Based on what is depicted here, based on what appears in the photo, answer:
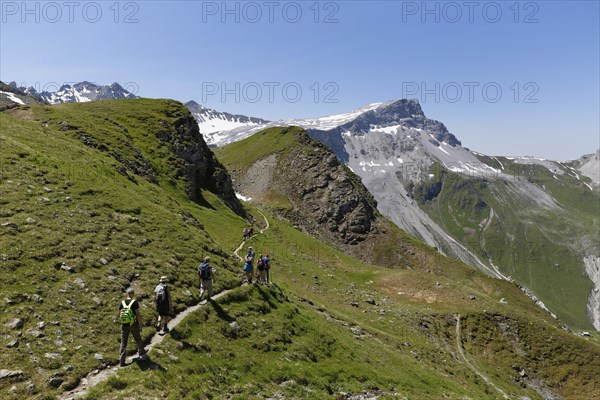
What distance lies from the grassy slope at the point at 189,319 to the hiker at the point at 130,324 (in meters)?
0.80

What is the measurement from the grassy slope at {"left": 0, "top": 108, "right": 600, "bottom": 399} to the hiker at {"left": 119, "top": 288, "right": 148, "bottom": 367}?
796 mm

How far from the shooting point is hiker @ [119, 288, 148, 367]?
17.7 m

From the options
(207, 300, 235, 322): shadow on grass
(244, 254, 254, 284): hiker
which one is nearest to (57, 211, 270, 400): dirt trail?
(207, 300, 235, 322): shadow on grass

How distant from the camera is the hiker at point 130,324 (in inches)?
698

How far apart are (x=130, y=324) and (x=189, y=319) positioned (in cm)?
527

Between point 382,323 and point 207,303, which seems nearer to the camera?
point 207,303

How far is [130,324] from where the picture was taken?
704 inches

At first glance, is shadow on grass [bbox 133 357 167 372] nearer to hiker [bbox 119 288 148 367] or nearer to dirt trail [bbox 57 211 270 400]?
dirt trail [bbox 57 211 270 400]

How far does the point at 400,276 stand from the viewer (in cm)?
7250

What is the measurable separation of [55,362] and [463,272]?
10503 cm

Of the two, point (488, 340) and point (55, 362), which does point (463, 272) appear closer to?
point (488, 340)

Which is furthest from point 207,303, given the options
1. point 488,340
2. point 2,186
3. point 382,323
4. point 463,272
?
point 463,272

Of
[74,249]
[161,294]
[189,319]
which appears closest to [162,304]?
[161,294]

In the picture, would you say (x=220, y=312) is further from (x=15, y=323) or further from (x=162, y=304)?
(x=15, y=323)
